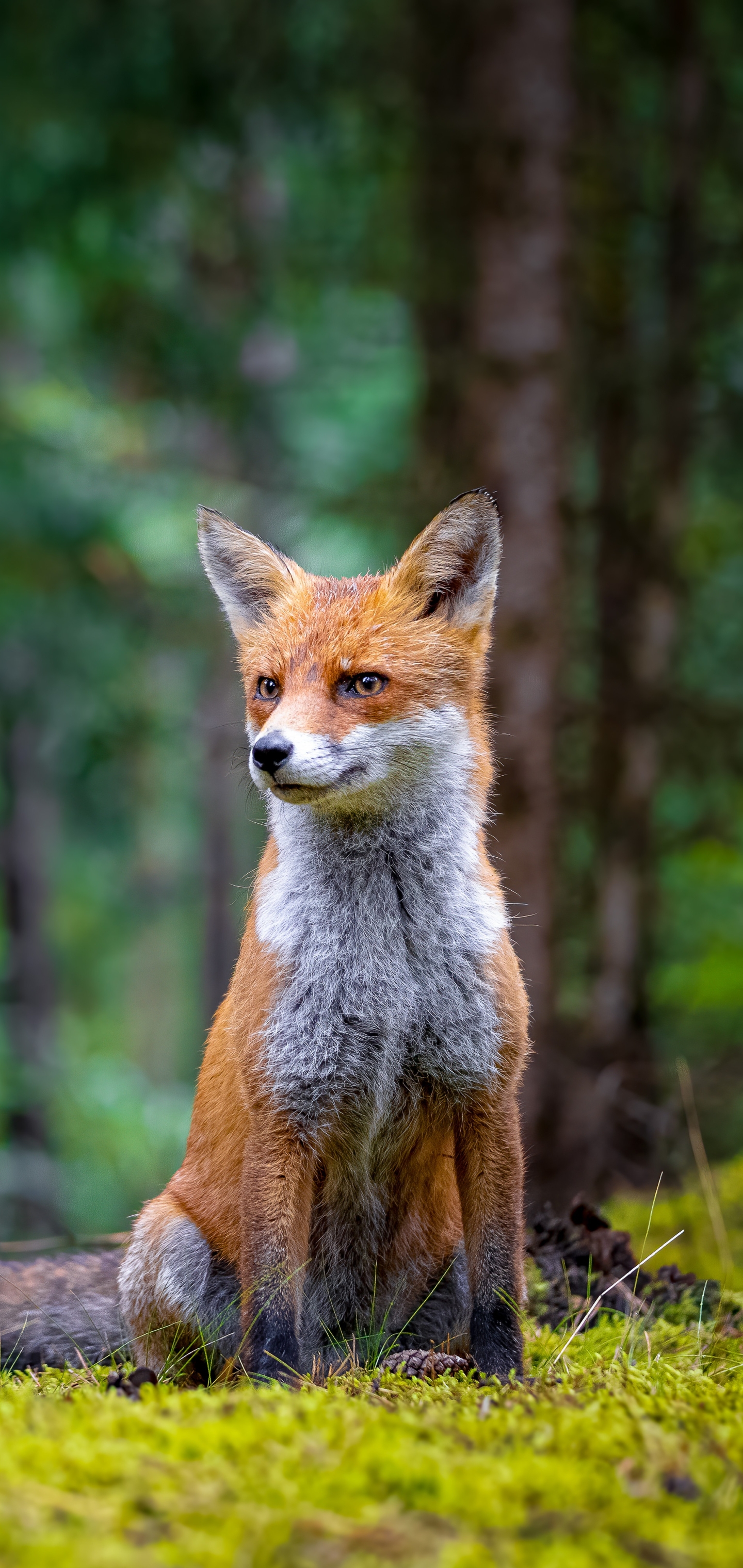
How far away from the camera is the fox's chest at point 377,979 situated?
349 cm

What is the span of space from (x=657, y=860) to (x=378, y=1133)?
25.5 feet

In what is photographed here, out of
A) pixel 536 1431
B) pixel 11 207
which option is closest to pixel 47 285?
pixel 11 207

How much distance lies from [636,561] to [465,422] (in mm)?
3285

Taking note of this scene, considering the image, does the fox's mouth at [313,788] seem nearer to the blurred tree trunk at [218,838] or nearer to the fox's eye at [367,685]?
the fox's eye at [367,685]

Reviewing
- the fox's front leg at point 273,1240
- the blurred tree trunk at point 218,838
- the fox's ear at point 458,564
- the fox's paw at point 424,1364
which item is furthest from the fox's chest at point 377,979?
the blurred tree trunk at point 218,838

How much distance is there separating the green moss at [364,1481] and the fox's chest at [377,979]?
0.91m

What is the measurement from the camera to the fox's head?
339 centimetres

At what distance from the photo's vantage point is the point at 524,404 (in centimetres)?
766

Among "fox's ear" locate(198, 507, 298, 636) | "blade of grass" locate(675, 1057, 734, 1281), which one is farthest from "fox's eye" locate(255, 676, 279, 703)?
"blade of grass" locate(675, 1057, 734, 1281)

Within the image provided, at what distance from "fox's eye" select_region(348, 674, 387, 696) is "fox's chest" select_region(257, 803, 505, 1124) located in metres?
0.44

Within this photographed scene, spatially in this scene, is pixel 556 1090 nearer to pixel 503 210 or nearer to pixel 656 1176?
pixel 656 1176

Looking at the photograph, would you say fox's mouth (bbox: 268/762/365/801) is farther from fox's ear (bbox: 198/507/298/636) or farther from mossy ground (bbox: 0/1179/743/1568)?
mossy ground (bbox: 0/1179/743/1568)

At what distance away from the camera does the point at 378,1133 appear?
3596 mm

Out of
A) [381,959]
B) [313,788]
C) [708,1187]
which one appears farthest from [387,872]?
[708,1187]
